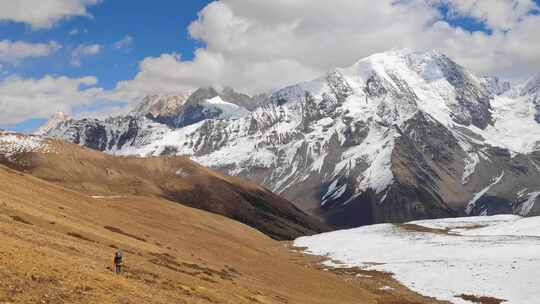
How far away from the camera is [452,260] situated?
3314 inches

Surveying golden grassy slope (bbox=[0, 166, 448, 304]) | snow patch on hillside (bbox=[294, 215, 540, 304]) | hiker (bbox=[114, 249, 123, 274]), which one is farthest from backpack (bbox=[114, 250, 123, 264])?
snow patch on hillside (bbox=[294, 215, 540, 304])

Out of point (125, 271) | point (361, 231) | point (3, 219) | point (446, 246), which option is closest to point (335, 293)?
point (125, 271)

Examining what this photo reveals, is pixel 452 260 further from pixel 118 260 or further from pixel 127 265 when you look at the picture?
pixel 118 260

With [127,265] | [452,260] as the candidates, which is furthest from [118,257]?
[452,260]

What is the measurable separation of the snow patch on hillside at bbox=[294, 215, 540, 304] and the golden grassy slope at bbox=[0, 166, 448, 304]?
4.91 metres

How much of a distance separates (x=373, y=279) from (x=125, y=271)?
152 feet

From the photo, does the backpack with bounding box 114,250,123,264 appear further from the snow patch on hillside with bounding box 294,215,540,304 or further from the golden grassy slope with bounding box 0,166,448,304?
the snow patch on hillside with bounding box 294,215,540,304

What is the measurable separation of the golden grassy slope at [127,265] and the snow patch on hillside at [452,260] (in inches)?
193

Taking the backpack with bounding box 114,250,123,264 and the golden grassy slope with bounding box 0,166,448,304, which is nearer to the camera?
the golden grassy slope with bounding box 0,166,448,304

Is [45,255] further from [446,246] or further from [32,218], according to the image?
[446,246]

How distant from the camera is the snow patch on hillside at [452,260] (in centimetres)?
6562

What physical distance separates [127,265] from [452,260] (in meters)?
55.1

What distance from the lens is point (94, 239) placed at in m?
53.0

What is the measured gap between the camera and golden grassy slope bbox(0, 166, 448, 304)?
30.8 m
